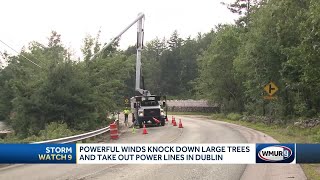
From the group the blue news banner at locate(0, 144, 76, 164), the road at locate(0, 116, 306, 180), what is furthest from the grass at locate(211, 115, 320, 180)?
the blue news banner at locate(0, 144, 76, 164)

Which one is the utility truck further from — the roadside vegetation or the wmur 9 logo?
the wmur 9 logo

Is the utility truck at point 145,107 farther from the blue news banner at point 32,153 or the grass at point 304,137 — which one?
the blue news banner at point 32,153

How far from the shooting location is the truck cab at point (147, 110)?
34.4 meters

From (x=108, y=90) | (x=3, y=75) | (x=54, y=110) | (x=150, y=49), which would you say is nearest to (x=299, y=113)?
(x=108, y=90)

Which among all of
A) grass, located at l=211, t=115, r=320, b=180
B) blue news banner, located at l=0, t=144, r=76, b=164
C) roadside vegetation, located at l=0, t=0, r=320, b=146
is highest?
roadside vegetation, located at l=0, t=0, r=320, b=146

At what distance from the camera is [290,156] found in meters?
7.96

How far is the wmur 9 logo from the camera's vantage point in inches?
313

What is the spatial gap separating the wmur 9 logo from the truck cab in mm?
26316

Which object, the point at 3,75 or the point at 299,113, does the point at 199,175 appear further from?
the point at 3,75

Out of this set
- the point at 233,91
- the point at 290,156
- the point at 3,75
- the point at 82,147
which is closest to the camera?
the point at 290,156

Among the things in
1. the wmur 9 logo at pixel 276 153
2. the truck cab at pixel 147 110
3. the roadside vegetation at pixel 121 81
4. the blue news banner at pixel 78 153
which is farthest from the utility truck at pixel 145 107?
the wmur 9 logo at pixel 276 153

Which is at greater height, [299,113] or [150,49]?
[150,49]

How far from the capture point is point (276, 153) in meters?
8.05

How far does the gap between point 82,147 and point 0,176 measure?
387 cm
